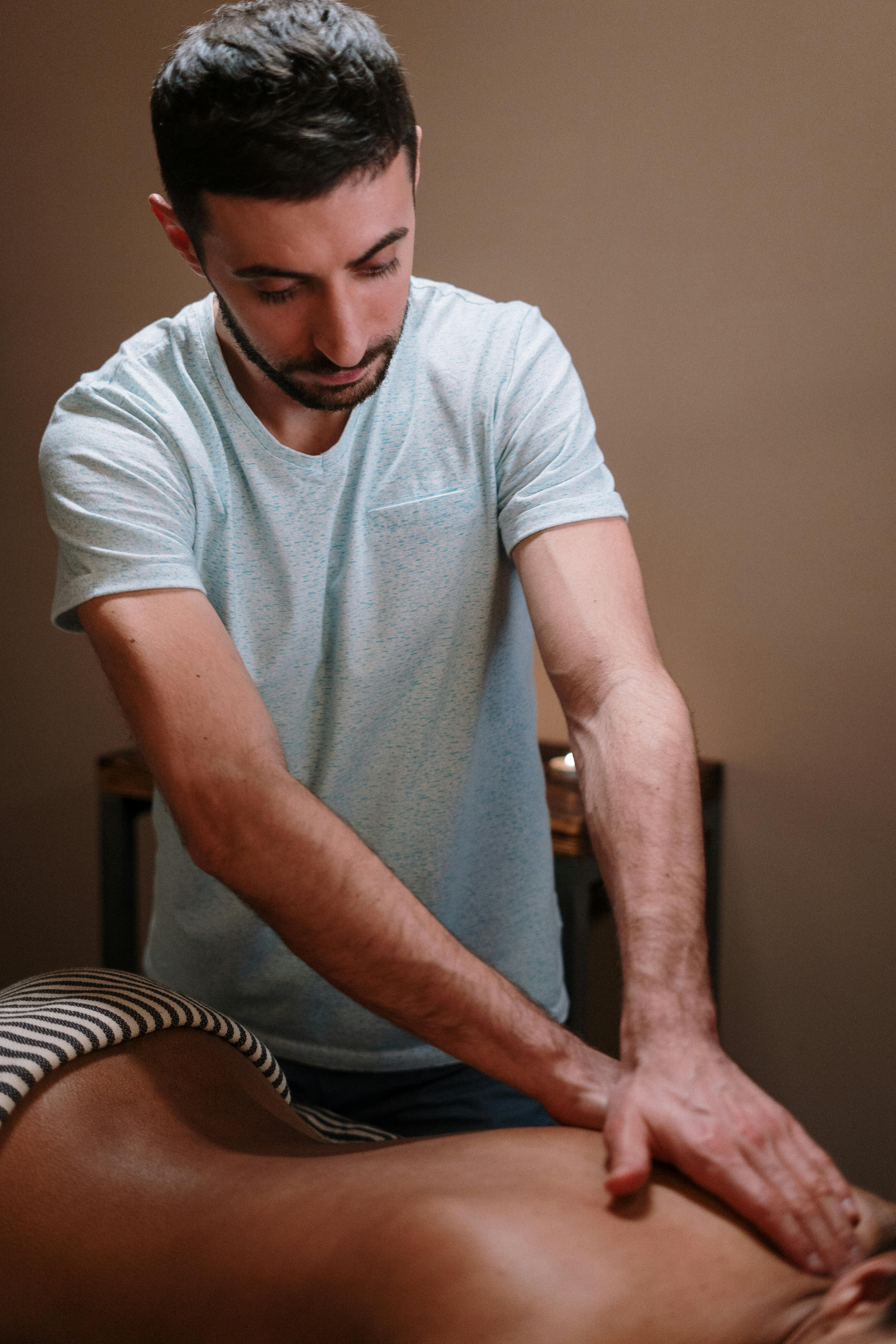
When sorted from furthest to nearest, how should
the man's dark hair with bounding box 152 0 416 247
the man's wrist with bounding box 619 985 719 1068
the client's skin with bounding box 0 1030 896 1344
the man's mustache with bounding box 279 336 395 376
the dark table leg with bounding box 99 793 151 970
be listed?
the dark table leg with bounding box 99 793 151 970, the man's mustache with bounding box 279 336 395 376, the man's dark hair with bounding box 152 0 416 247, the man's wrist with bounding box 619 985 719 1068, the client's skin with bounding box 0 1030 896 1344

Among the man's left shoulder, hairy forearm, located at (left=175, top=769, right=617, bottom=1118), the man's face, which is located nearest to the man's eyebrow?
the man's face

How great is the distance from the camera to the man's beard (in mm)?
1245

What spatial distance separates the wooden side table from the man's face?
0.82 meters

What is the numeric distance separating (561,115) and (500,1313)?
6.87 feet

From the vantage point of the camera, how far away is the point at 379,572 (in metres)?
1.38

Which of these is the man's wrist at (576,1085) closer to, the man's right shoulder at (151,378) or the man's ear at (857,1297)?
the man's ear at (857,1297)

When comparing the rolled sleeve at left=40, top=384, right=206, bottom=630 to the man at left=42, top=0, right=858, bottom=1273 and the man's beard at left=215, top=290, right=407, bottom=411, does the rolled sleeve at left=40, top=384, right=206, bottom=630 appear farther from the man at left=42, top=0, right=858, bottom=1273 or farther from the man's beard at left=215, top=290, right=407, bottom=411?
the man's beard at left=215, top=290, right=407, bottom=411

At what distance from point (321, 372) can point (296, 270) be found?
5.1 inches

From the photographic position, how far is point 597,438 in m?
2.30

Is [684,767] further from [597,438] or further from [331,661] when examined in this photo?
[597,438]

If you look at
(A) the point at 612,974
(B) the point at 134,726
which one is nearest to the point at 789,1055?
(A) the point at 612,974

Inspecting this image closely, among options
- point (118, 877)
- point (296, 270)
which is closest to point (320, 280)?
point (296, 270)

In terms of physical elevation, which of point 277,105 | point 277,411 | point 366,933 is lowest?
point 366,933

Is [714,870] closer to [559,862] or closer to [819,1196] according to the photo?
[559,862]
